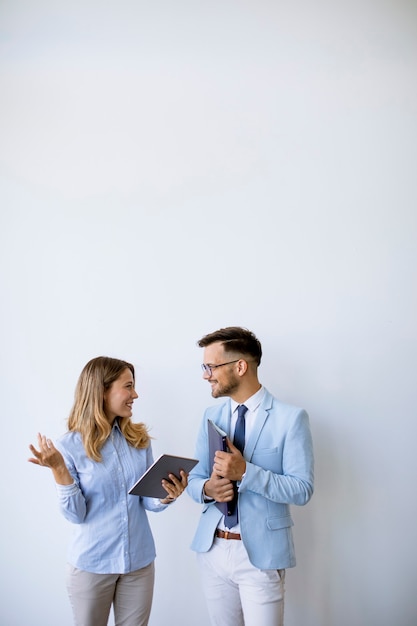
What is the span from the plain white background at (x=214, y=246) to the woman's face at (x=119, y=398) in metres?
0.49

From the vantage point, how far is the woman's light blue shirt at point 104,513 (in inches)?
86.0

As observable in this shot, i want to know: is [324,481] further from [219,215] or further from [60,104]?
[60,104]

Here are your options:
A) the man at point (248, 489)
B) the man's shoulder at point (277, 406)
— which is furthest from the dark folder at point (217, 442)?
the man's shoulder at point (277, 406)

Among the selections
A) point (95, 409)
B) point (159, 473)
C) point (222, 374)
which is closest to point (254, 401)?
point (222, 374)

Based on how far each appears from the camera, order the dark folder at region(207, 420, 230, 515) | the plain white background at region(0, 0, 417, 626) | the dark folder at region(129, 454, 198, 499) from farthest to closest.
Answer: the plain white background at region(0, 0, 417, 626) → the dark folder at region(207, 420, 230, 515) → the dark folder at region(129, 454, 198, 499)

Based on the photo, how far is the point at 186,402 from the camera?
2846 mm

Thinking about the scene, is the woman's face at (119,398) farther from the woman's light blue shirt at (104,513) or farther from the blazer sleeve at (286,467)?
the blazer sleeve at (286,467)

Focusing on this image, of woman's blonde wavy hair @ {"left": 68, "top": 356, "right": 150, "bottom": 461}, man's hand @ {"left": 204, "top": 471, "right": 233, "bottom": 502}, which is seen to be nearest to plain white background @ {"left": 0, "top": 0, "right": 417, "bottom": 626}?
woman's blonde wavy hair @ {"left": 68, "top": 356, "right": 150, "bottom": 461}

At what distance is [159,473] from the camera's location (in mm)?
2139

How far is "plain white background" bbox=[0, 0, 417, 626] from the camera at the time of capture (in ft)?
9.20

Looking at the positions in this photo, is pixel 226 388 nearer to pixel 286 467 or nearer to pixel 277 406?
pixel 277 406

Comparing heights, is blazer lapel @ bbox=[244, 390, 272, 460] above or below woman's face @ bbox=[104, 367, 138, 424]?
below

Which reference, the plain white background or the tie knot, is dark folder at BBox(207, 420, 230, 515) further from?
the plain white background

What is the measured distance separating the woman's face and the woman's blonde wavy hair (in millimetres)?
22
